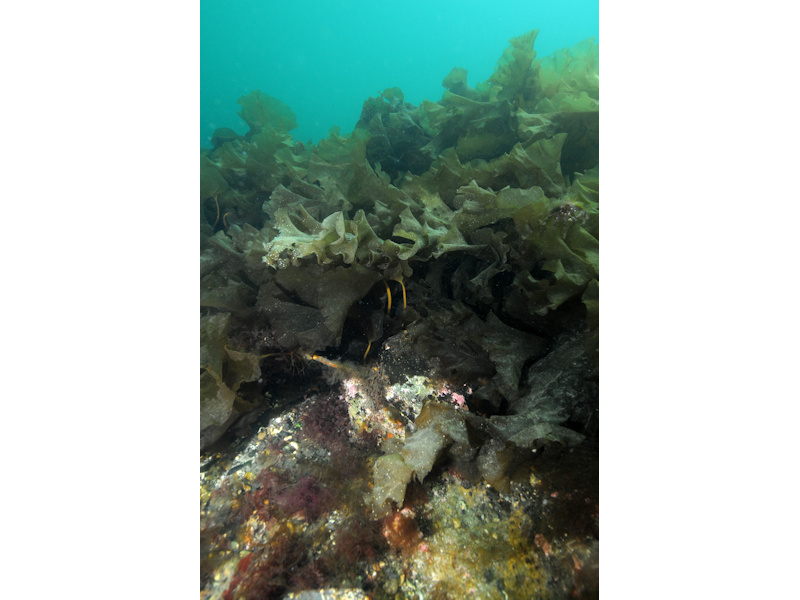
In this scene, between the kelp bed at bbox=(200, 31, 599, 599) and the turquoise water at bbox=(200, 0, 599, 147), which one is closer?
the kelp bed at bbox=(200, 31, 599, 599)

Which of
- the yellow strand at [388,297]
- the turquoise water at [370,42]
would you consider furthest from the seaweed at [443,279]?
the turquoise water at [370,42]

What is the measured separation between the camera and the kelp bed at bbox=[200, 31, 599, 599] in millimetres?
572

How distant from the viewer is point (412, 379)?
0.85 metres

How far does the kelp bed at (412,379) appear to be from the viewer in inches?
22.5

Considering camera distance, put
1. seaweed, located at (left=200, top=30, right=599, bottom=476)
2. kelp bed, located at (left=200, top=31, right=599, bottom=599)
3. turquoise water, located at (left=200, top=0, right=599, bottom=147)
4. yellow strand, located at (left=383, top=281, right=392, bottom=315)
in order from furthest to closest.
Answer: turquoise water, located at (left=200, top=0, right=599, bottom=147) → yellow strand, located at (left=383, top=281, right=392, bottom=315) → seaweed, located at (left=200, top=30, right=599, bottom=476) → kelp bed, located at (left=200, top=31, right=599, bottom=599)

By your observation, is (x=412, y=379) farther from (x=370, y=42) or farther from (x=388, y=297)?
(x=370, y=42)

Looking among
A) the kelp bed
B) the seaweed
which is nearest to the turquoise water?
the seaweed

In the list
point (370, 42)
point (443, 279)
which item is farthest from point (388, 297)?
point (370, 42)

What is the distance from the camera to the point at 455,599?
0.53m

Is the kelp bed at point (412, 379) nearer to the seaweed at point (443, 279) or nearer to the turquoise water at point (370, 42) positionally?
the seaweed at point (443, 279)

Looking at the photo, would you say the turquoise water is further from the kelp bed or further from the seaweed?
the kelp bed
